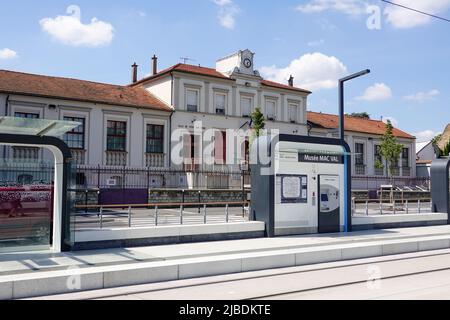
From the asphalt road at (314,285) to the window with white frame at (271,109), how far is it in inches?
1333

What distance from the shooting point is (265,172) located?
52.9 feet

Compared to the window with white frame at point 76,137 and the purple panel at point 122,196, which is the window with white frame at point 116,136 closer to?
the window with white frame at point 76,137

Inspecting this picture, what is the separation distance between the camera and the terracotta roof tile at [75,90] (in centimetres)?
3275

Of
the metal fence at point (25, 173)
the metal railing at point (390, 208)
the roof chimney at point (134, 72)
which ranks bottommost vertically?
the metal railing at point (390, 208)

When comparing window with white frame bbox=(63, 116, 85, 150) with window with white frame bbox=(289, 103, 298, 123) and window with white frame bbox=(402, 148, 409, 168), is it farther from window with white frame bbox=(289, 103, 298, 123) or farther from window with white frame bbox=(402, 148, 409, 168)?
window with white frame bbox=(402, 148, 409, 168)

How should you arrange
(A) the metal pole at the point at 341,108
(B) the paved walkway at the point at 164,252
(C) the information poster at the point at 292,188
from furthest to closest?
(A) the metal pole at the point at 341,108, (C) the information poster at the point at 292,188, (B) the paved walkway at the point at 164,252

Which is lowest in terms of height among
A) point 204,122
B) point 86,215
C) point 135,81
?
point 86,215

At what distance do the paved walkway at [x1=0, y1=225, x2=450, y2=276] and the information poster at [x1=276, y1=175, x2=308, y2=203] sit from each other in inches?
51.1

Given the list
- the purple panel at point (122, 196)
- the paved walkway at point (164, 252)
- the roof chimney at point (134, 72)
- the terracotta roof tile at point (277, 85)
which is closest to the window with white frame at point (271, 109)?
the terracotta roof tile at point (277, 85)

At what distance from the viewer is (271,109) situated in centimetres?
4525

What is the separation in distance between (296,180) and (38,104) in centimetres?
2252
